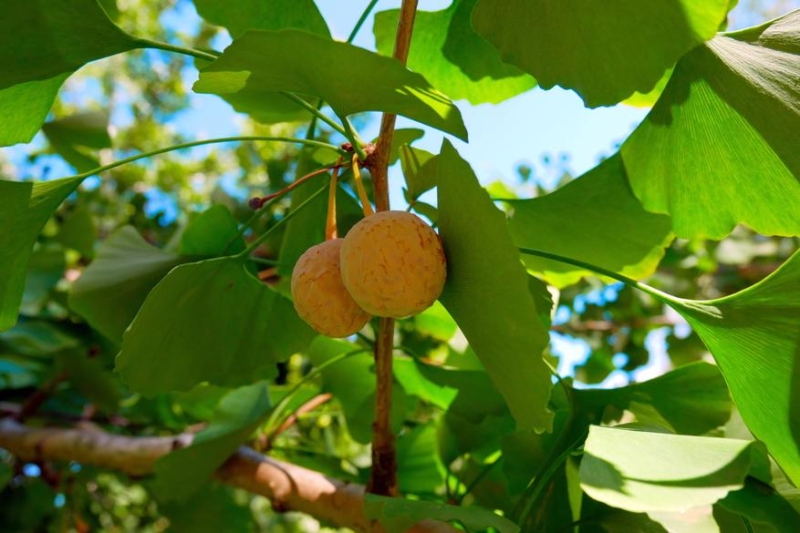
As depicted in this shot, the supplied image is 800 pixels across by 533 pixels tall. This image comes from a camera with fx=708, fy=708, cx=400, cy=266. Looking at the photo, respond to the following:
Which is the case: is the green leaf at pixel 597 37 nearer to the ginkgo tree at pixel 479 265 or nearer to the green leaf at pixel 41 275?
the ginkgo tree at pixel 479 265

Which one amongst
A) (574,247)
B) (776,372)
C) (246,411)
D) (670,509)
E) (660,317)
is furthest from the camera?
(660,317)

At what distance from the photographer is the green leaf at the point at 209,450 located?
88cm

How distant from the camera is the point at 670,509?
46 cm

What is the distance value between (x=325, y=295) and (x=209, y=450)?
393mm

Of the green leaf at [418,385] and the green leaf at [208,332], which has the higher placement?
the green leaf at [208,332]

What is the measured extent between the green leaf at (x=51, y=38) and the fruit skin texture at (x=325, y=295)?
0.30m

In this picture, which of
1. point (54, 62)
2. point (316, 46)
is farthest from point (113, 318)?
point (316, 46)

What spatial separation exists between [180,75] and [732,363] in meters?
5.52

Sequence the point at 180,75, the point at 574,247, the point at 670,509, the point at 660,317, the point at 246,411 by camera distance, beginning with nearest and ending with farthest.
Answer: the point at 670,509 < the point at 574,247 < the point at 246,411 < the point at 660,317 < the point at 180,75

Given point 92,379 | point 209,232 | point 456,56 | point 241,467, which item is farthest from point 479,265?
point 92,379

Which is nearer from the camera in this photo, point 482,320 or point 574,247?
point 482,320

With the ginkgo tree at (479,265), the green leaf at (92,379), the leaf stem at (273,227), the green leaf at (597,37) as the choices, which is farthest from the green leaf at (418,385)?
the green leaf at (92,379)

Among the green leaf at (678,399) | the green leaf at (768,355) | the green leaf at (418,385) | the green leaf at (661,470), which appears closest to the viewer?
the green leaf at (661,470)

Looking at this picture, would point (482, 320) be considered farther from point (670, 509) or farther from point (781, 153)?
point (781, 153)
